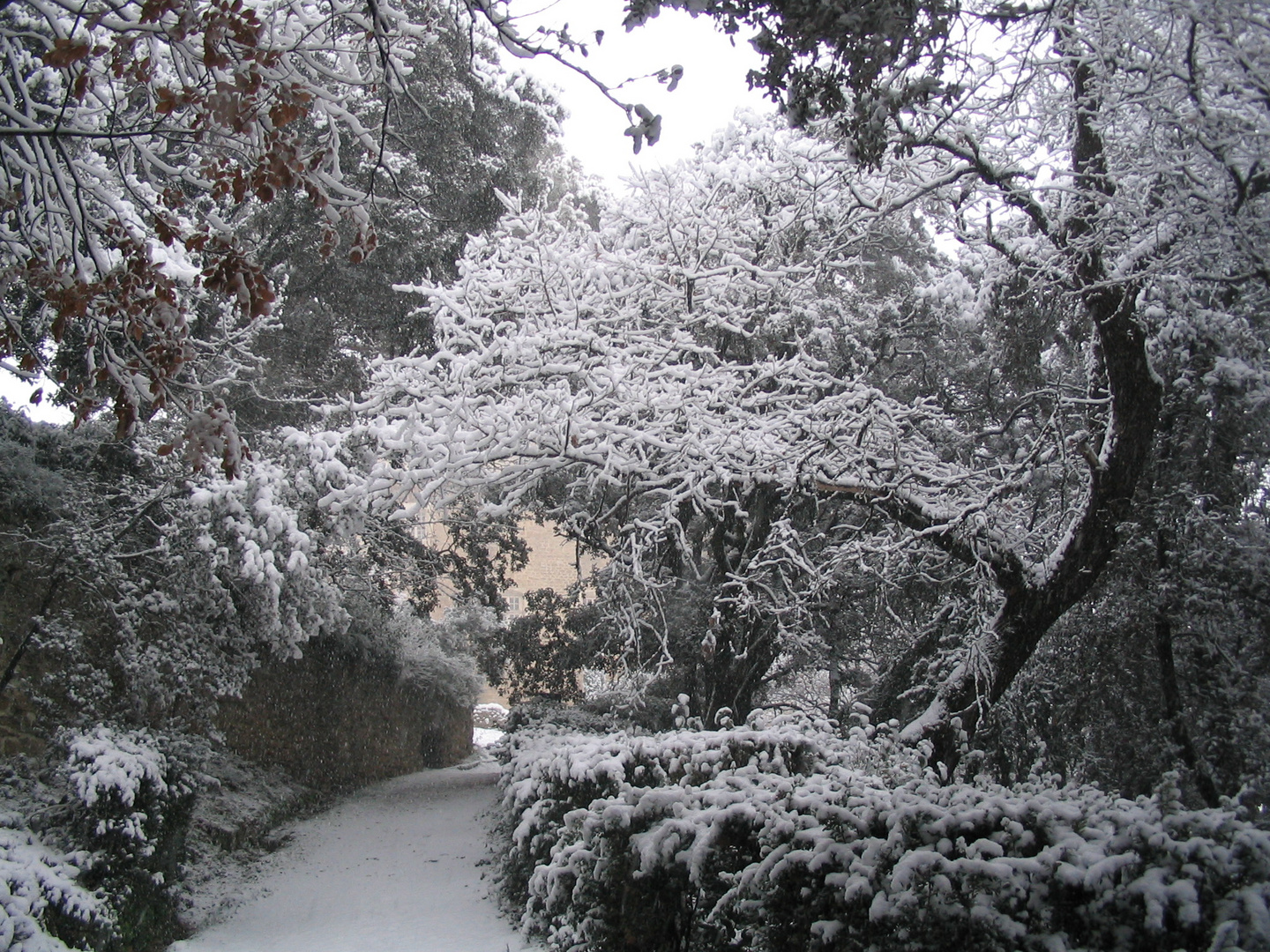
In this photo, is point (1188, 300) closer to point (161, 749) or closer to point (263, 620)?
point (263, 620)

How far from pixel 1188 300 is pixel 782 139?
6.60 metres

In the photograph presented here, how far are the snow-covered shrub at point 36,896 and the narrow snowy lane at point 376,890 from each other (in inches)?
44.1

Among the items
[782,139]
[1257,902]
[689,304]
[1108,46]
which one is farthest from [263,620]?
[782,139]

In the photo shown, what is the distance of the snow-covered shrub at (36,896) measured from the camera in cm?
405

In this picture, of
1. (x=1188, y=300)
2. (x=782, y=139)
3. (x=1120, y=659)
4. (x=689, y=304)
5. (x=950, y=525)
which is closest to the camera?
(x=1188, y=300)

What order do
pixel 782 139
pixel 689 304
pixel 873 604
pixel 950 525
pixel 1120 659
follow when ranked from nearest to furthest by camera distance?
1. pixel 950 525
2. pixel 1120 659
3. pixel 689 304
4. pixel 873 604
5. pixel 782 139

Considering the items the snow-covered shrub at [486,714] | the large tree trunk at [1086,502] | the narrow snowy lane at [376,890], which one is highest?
the large tree trunk at [1086,502]

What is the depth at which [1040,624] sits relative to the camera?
6.36 m

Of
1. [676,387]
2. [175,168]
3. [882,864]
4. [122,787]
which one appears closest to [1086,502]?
[676,387]

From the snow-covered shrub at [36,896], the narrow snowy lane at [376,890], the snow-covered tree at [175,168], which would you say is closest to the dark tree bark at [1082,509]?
the narrow snowy lane at [376,890]

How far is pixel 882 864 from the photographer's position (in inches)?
112

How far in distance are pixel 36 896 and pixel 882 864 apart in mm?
4521

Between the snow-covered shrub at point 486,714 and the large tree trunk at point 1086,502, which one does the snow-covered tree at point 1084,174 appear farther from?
the snow-covered shrub at point 486,714

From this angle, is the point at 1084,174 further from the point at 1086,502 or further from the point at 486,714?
the point at 486,714
